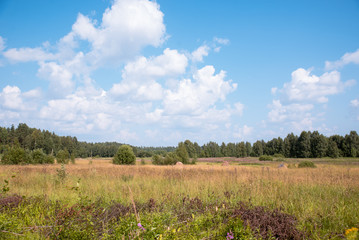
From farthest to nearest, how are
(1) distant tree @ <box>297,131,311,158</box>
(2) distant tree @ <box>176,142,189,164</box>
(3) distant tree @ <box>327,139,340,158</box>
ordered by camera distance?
(1) distant tree @ <box>297,131,311,158</box>
(3) distant tree @ <box>327,139,340,158</box>
(2) distant tree @ <box>176,142,189,164</box>

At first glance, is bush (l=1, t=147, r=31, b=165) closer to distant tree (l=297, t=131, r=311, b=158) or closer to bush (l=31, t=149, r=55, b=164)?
bush (l=31, t=149, r=55, b=164)

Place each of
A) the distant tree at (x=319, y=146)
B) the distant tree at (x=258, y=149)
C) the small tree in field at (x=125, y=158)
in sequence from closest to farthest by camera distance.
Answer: the small tree in field at (x=125, y=158) → the distant tree at (x=319, y=146) → the distant tree at (x=258, y=149)

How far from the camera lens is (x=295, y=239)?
3.38 metres

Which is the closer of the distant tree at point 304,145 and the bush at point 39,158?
the bush at point 39,158

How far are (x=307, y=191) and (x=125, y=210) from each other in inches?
225

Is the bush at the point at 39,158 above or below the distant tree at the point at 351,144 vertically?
below

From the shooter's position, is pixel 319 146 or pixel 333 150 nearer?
pixel 333 150

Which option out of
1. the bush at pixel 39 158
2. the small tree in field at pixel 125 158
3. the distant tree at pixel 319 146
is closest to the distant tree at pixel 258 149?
the distant tree at pixel 319 146

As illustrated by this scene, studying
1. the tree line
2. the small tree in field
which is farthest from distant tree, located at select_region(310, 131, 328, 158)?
the small tree in field

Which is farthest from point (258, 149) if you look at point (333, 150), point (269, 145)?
point (333, 150)

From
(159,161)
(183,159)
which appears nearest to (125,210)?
(159,161)

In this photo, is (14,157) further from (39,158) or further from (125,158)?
(125,158)

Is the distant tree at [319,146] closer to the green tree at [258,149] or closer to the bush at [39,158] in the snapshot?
the green tree at [258,149]

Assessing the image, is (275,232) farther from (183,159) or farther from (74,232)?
(183,159)
